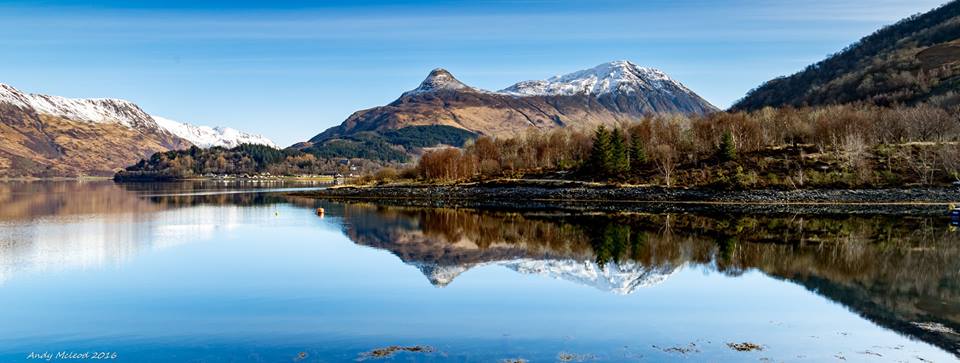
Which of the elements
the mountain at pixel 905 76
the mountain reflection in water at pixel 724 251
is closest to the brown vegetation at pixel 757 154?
the mountain reflection in water at pixel 724 251

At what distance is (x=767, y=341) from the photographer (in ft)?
60.0

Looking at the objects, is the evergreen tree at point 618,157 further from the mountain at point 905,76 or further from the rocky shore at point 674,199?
the mountain at point 905,76

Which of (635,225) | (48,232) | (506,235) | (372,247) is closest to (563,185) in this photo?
(635,225)

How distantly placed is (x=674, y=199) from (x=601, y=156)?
517 inches

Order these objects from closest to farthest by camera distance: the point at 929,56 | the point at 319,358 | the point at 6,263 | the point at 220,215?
the point at 319,358 → the point at 6,263 → the point at 220,215 → the point at 929,56

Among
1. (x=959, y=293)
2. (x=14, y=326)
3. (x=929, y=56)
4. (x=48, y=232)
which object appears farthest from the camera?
(x=929, y=56)

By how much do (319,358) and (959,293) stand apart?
68.7 feet

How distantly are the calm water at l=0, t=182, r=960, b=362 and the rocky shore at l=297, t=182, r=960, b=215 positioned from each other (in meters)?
19.9

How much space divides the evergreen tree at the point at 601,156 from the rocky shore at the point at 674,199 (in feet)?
15.9

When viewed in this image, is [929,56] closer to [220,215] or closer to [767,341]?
[220,215]

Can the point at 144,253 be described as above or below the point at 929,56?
below

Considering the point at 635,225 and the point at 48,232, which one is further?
the point at 635,225

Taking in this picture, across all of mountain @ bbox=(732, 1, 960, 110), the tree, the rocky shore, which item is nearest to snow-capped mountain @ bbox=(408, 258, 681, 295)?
the rocky shore

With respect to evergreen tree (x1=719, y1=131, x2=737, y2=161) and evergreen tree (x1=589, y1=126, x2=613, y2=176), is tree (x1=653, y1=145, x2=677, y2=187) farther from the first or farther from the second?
evergreen tree (x1=589, y1=126, x2=613, y2=176)
